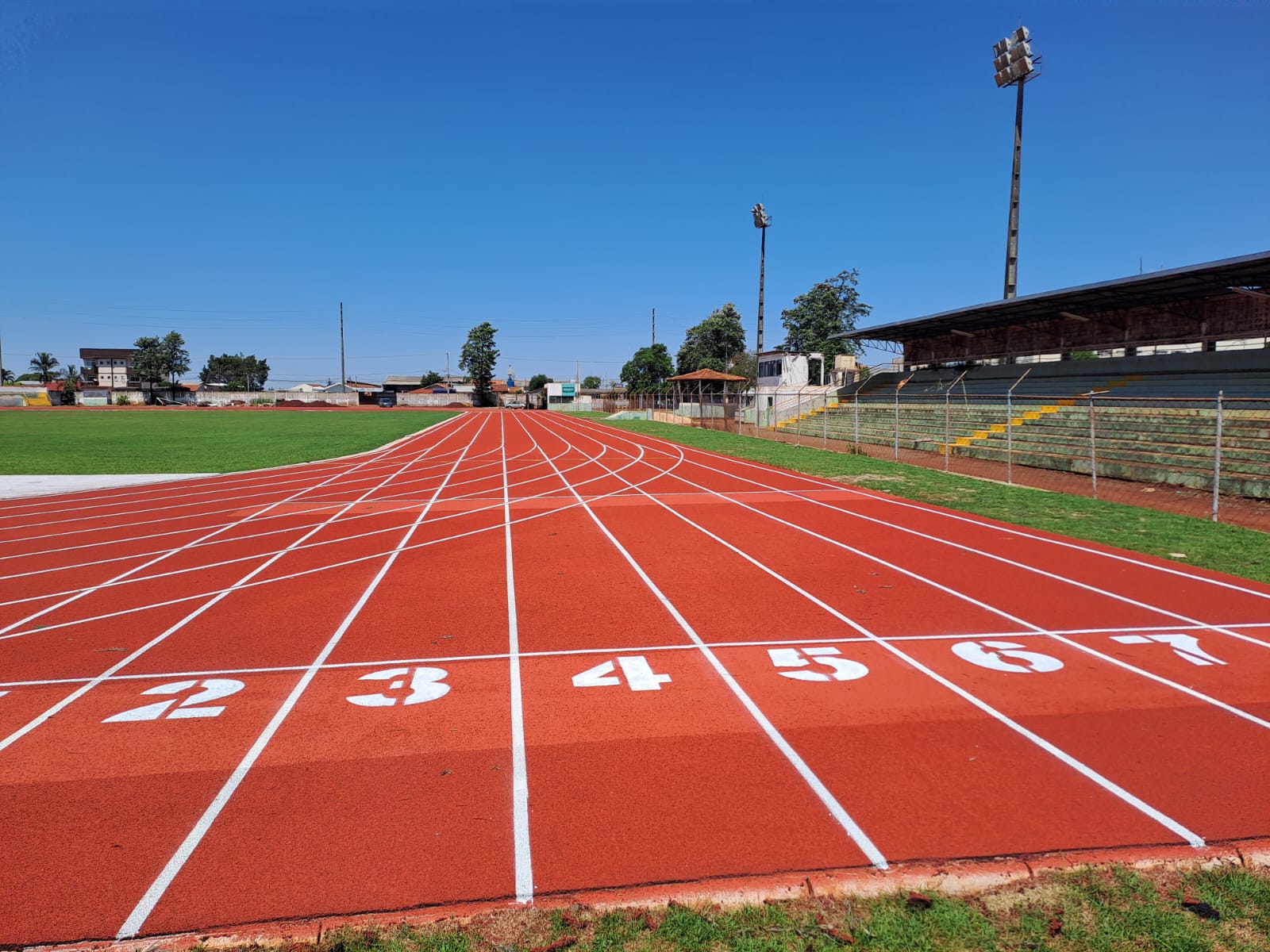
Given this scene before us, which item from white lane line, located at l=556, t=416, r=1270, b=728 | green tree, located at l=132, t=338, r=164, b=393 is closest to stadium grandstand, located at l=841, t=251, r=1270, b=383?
white lane line, located at l=556, t=416, r=1270, b=728

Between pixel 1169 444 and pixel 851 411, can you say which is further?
pixel 851 411

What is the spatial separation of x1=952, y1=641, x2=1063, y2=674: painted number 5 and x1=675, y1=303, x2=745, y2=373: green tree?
75835mm

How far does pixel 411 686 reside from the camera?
500cm

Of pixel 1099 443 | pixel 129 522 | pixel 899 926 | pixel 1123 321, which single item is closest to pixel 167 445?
pixel 129 522

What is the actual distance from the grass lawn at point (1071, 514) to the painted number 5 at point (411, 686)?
8856 millimetres

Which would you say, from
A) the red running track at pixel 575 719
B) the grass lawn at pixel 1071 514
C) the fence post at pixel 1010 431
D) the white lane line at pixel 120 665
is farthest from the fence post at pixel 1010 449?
the white lane line at pixel 120 665

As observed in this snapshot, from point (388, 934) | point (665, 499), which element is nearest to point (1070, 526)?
point (665, 499)

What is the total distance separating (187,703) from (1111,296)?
2759 cm

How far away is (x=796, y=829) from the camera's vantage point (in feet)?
11.1

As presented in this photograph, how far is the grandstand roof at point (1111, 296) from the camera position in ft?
60.7

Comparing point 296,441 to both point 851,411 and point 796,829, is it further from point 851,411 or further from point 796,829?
point 796,829

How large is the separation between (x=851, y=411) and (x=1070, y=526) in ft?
73.3

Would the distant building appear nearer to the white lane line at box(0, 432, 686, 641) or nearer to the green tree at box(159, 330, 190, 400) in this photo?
the green tree at box(159, 330, 190, 400)

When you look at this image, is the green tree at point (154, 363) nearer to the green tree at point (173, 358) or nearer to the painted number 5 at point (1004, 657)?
the green tree at point (173, 358)
